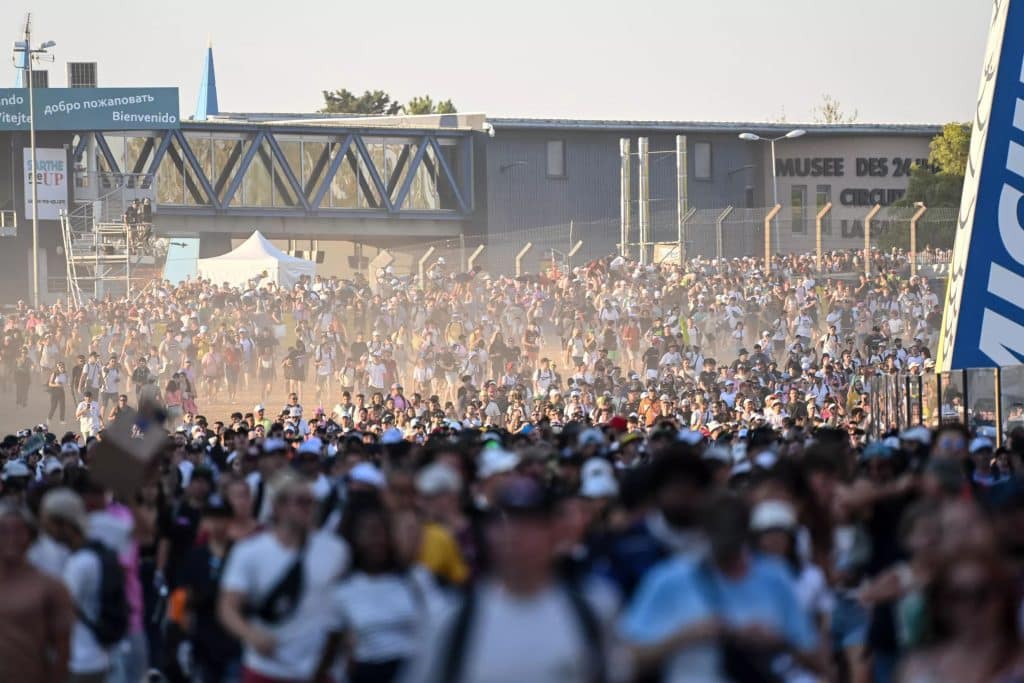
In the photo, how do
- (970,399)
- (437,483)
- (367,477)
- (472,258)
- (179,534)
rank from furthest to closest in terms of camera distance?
(472,258)
(970,399)
(179,534)
(367,477)
(437,483)

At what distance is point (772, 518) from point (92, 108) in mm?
57492

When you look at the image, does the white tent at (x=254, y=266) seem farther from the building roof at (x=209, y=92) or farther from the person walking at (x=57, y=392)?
the building roof at (x=209, y=92)

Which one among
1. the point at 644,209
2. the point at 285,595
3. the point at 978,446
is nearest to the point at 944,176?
the point at 644,209

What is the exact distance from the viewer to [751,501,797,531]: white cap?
6.10 metres

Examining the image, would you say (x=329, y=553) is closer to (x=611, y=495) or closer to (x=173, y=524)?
(x=611, y=495)

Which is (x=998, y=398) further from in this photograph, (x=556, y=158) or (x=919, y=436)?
(x=556, y=158)

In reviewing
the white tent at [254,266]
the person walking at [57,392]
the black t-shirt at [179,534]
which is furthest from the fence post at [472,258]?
the black t-shirt at [179,534]

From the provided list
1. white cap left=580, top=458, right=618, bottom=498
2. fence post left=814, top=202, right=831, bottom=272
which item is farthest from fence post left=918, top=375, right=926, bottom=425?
fence post left=814, top=202, right=831, bottom=272

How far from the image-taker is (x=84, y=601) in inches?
309

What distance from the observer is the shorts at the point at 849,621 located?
7.60 m

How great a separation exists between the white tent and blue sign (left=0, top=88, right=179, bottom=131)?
10.2 metres

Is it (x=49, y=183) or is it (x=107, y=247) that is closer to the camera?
(x=107, y=247)

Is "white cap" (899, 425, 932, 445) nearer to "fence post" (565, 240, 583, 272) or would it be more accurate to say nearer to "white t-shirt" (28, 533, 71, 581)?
"white t-shirt" (28, 533, 71, 581)

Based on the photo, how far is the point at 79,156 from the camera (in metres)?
61.8
